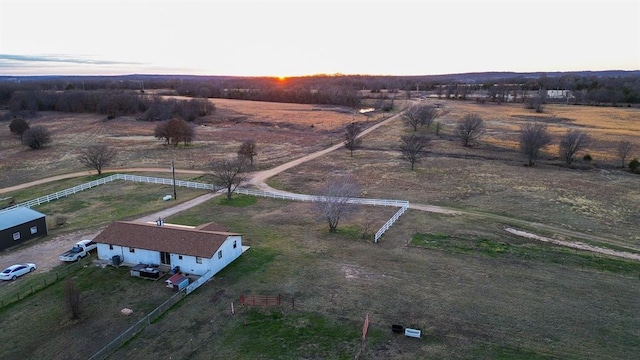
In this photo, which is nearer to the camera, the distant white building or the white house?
the white house

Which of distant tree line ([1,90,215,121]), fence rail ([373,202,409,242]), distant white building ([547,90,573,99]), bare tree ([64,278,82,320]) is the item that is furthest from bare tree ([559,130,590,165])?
distant white building ([547,90,573,99])

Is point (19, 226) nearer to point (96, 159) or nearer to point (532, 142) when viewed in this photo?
point (96, 159)

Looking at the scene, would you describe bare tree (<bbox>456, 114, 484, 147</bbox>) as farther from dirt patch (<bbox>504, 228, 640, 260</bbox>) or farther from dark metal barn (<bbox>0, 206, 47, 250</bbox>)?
dark metal barn (<bbox>0, 206, 47, 250</bbox>)

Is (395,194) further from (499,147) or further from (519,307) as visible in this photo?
(499,147)

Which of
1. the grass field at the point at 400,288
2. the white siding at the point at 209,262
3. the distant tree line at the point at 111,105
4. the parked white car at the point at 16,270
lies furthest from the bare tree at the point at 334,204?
the distant tree line at the point at 111,105

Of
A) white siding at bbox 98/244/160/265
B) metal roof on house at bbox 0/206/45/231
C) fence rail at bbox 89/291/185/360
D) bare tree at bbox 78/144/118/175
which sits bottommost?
fence rail at bbox 89/291/185/360
